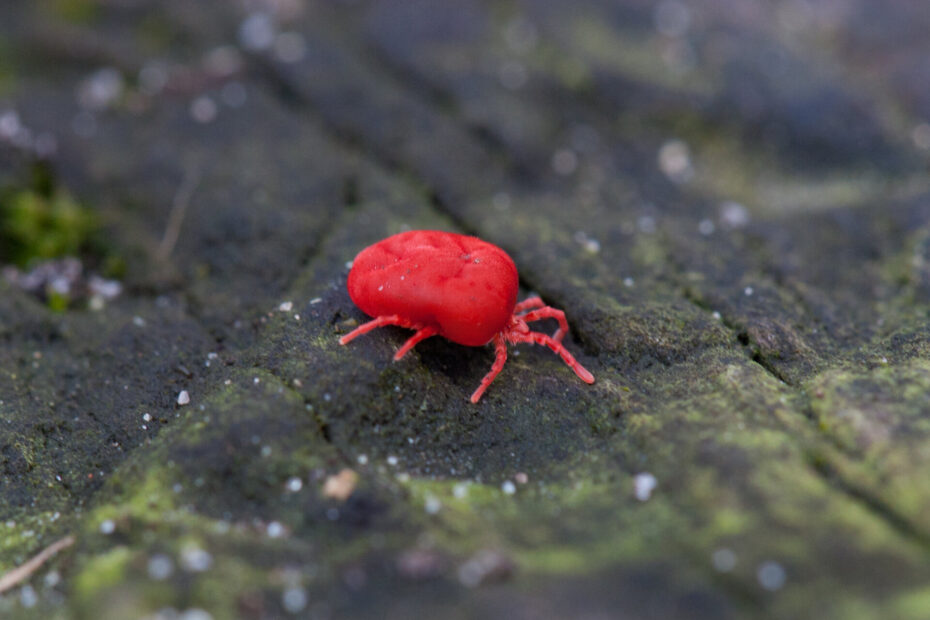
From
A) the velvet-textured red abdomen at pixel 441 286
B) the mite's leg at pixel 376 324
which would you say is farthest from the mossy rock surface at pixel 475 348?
the velvet-textured red abdomen at pixel 441 286

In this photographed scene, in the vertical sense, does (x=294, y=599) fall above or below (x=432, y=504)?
below

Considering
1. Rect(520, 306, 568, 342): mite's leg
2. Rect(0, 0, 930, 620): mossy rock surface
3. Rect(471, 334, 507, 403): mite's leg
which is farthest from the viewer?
Rect(520, 306, 568, 342): mite's leg

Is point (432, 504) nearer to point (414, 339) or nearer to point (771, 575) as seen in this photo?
point (414, 339)

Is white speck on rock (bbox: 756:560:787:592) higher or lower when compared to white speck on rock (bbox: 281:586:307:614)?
higher

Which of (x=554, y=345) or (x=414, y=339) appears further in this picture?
(x=554, y=345)

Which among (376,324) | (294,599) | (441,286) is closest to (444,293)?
(441,286)

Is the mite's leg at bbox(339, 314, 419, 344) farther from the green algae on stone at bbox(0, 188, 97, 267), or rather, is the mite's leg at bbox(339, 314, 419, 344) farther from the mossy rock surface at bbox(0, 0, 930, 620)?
the green algae on stone at bbox(0, 188, 97, 267)

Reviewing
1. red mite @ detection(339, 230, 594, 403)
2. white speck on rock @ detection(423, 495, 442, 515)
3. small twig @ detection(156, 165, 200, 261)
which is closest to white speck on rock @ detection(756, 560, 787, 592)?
white speck on rock @ detection(423, 495, 442, 515)

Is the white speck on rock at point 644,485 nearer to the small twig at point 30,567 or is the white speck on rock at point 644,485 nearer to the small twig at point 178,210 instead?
the small twig at point 30,567

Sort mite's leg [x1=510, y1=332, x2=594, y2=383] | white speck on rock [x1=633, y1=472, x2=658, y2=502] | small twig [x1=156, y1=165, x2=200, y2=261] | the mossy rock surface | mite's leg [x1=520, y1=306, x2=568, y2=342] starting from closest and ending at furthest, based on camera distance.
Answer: the mossy rock surface < white speck on rock [x1=633, y1=472, x2=658, y2=502] < mite's leg [x1=510, y1=332, x2=594, y2=383] < mite's leg [x1=520, y1=306, x2=568, y2=342] < small twig [x1=156, y1=165, x2=200, y2=261]
